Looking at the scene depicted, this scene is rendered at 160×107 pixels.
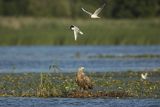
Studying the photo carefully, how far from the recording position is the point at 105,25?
54.3m

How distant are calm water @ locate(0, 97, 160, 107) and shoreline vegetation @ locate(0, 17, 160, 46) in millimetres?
28756

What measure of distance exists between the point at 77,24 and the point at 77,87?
3076 centimetres

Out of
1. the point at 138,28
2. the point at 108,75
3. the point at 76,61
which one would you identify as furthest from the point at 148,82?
the point at 138,28

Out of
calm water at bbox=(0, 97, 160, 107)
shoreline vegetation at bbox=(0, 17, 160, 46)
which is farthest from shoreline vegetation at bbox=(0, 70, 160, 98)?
shoreline vegetation at bbox=(0, 17, 160, 46)

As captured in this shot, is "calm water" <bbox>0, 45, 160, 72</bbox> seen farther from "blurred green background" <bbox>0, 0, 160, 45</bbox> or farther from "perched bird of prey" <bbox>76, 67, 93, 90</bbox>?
"perched bird of prey" <bbox>76, 67, 93, 90</bbox>

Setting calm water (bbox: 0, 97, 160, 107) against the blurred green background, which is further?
→ the blurred green background

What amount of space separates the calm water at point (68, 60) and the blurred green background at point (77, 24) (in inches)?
28.0

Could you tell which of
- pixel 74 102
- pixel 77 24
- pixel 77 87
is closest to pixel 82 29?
pixel 77 24

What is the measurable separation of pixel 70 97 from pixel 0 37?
106 ft

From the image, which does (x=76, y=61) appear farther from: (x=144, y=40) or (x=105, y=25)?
(x=105, y=25)

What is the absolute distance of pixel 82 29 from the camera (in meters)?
52.3

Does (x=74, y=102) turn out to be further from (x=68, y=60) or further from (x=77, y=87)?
(x=68, y=60)

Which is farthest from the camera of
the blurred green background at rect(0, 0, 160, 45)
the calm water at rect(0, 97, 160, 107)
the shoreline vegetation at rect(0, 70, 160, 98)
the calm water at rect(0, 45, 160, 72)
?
the blurred green background at rect(0, 0, 160, 45)

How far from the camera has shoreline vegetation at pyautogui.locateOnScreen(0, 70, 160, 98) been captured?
21.5m
